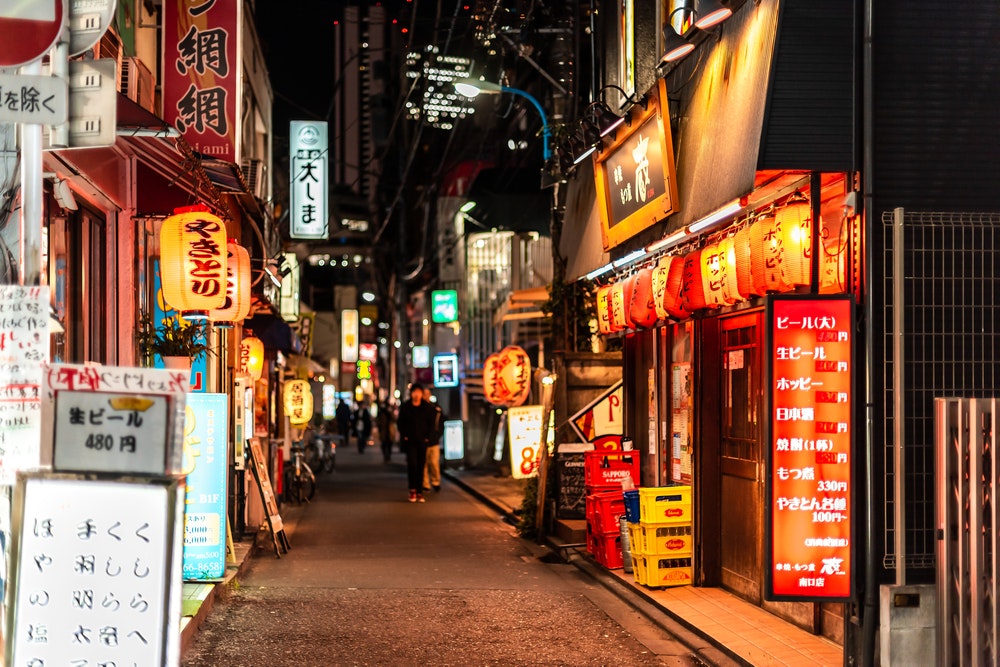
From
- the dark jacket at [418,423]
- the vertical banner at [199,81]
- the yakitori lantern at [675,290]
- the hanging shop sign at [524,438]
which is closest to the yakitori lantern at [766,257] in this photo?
the yakitori lantern at [675,290]

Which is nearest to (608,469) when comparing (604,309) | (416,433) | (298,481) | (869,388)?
(604,309)

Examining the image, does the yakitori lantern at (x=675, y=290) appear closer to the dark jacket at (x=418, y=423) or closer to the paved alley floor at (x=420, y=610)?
the paved alley floor at (x=420, y=610)

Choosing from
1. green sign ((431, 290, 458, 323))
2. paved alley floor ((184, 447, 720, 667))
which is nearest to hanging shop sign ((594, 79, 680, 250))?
paved alley floor ((184, 447, 720, 667))

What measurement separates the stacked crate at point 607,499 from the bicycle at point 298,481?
36.2ft

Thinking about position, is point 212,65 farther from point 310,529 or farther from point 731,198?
point 310,529

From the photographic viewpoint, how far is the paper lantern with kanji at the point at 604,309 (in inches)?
622

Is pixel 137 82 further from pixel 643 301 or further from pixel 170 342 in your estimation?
pixel 643 301

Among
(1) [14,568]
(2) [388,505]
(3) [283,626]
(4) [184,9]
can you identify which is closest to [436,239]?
(2) [388,505]

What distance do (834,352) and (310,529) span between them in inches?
516

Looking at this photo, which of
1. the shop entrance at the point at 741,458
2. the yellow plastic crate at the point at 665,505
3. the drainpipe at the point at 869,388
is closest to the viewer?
the drainpipe at the point at 869,388

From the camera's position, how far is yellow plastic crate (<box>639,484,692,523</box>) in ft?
40.4

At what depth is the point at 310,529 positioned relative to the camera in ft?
63.6

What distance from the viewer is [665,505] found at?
12359mm

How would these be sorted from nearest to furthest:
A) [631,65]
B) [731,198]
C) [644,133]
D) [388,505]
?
[731,198]
[644,133]
[631,65]
[388,505]
